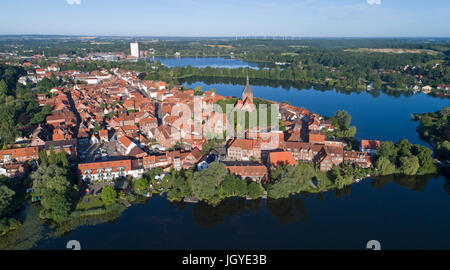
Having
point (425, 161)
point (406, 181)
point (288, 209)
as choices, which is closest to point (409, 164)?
point (406, 181)

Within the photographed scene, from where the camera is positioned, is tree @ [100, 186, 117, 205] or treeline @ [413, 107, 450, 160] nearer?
tree @ [100, 186, 117, 205]

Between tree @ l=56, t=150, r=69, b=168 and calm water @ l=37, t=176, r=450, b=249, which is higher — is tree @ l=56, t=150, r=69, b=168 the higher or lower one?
the higher one

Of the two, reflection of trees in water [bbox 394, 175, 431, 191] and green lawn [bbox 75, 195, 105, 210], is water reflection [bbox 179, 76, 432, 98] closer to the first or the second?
reflection of trees in water [bbox 394, 175, 431, 191]

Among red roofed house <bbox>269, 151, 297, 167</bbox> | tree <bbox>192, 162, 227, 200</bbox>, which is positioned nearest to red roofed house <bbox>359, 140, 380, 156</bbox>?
red roofed house <bbox>269, 151, 297, 167</bbox>

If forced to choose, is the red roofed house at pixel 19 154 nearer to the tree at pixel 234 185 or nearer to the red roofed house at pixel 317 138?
the tree at pixel 234 185

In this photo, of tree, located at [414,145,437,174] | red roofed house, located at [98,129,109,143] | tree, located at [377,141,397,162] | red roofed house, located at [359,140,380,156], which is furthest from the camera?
red roofed house, located at [98,129,109,143]

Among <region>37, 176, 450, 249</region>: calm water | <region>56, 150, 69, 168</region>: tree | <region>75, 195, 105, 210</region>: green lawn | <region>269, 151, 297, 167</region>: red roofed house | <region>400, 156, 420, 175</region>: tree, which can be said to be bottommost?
<region>37, 176, 450, 249</region>: calm water
